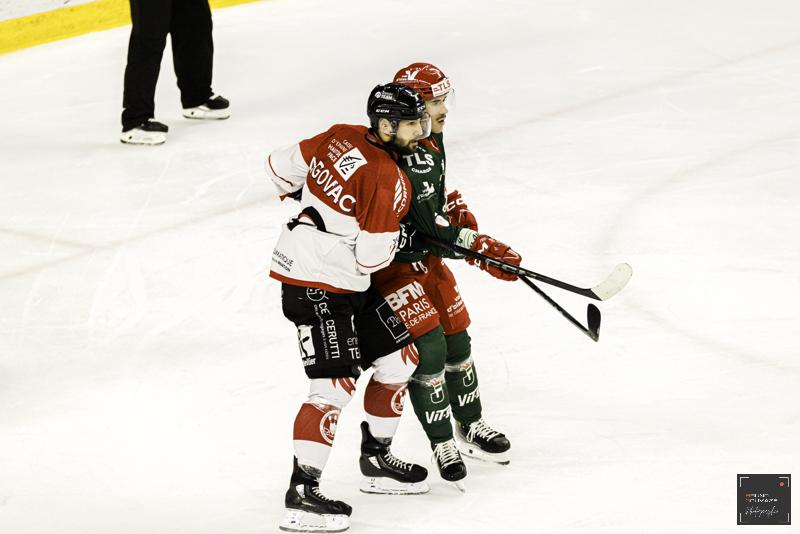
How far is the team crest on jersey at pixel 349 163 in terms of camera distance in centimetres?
273

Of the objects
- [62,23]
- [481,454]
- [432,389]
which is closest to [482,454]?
[481,454]

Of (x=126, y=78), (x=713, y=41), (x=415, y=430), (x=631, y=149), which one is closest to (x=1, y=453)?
A: (x=415, y=430)

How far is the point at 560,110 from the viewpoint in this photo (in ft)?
18.5

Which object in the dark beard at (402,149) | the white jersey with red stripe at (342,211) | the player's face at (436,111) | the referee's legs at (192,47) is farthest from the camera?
the referee's legs at (192,47)

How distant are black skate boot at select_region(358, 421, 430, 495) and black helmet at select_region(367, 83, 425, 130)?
0.77 m

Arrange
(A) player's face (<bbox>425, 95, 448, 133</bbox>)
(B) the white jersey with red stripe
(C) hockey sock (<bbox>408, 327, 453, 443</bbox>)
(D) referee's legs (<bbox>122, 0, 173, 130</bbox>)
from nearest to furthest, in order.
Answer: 1. (B) the white jersey with red stripe
2. (C) hockey sock (<bbox>408, 327, 453, 443</bbox>)
3. (A) player's face (<bbox>425, 95, 448, 133</bbox>)
4. (D) referee's legs (<bbox>122, 0, 173, 130</bbox>)

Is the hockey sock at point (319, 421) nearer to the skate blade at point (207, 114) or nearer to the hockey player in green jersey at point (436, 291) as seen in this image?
the hockey player in green jersey at point (436, 291)

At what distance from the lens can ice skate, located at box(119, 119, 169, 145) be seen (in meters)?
5.41

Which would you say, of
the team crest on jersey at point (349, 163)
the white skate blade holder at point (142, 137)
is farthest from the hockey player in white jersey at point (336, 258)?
Answer: the white skate blade holder at point (142, 137)

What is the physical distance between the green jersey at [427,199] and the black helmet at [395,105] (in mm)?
163

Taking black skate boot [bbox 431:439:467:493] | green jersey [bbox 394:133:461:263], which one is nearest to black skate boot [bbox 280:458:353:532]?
black skate boot [bbox 431:439:467:493]

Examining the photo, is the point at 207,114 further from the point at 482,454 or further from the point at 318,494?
the point at 318,494

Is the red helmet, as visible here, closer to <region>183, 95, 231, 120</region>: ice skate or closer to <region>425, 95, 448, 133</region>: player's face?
<region>425, 95, 448, 133</region>: player's face

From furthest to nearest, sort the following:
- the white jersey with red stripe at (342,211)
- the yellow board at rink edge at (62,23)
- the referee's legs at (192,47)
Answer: the yellow board at rink edge at (62,23) → the referee's legs at (192,47) → the white jersey with red stripe at (342,211)
